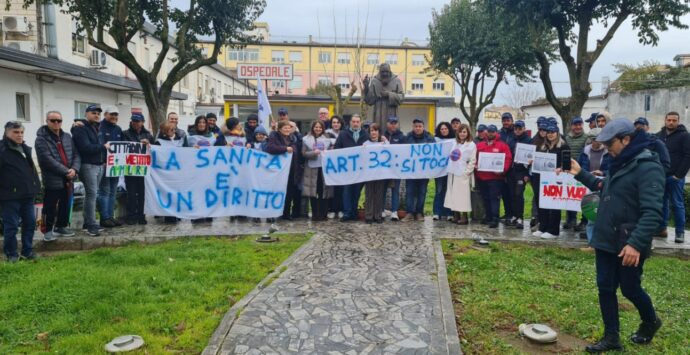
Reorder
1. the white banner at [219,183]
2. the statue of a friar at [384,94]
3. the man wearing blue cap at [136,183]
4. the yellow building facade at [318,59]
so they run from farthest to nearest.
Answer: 1. the yellow building facade at [318,59]
2. the statue of a friar at [384,94]
3. the white banner at [219,183]
4. the man wearing blue cap at [136,183]

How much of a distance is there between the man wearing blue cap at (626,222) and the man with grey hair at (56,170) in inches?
294

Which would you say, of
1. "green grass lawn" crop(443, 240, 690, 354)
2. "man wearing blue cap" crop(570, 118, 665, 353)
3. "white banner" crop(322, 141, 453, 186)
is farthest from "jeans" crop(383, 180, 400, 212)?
"man wearing blue cap" crop(570, 118, 665, 353)

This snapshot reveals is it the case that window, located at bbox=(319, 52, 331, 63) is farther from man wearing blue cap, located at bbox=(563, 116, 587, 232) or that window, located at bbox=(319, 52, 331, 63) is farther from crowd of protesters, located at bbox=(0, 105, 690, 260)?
man wearing blue cap, located at bbox=(563, 116, 587, 232)

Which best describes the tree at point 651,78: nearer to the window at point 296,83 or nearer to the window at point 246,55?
the window at point 296,83

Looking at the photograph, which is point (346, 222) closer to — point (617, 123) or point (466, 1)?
point (617, 123)

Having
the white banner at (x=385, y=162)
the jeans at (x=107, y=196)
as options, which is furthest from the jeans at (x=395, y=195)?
the jeans at (x=107, y=196)

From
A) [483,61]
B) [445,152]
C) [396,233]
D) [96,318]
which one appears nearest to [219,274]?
[96,318]

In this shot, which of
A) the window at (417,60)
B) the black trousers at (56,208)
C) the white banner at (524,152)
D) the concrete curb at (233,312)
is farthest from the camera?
the window at (417,60)

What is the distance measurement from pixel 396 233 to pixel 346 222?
137cm

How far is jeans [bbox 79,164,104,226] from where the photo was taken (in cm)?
868

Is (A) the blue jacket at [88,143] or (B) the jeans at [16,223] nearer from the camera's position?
(B) the jeans at [16,223]

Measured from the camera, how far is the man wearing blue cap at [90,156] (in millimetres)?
8531

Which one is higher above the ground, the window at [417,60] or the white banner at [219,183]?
the window at [417,60]

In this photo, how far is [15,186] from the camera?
7250mm
